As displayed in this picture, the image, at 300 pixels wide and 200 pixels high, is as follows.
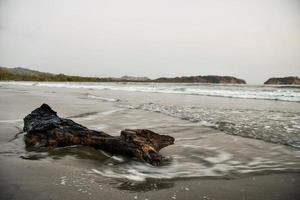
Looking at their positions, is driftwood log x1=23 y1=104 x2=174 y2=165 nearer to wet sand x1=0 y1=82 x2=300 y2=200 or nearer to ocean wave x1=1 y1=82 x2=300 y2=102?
wet sand x1=0 y1=82 x2=300 y2=200

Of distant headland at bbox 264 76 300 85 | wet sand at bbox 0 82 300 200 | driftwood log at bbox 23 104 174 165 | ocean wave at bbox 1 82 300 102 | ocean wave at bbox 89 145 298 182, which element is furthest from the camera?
distant headland at bbox 264 76 300 85

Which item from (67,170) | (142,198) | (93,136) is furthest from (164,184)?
(93,136)

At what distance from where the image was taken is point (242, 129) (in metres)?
6.57

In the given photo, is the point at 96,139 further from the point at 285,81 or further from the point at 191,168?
the point at 285,81

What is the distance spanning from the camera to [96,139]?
457 centimetres

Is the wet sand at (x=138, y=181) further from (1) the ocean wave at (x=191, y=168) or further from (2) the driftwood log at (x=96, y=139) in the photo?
(2) the driftwood log at (x=96, y=139)

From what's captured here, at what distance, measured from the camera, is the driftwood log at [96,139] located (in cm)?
410

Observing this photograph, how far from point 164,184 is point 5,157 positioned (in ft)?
6.81

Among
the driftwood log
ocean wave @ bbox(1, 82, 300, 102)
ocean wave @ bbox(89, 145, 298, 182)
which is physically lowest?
ocean wave @ bbox(89, 145, 298, 182)

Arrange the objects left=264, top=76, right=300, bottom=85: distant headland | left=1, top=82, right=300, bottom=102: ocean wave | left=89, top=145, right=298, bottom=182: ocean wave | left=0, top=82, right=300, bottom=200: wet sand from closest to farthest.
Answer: left=0, top=82, right=300, bottom=200: wet sand < left=89, top=145, right=298, bottom=182: ocean wave < left=1, top=82, right=300, bottom=102: ocean wave < left=264, top=76, right=300, bottom=85: distant headland

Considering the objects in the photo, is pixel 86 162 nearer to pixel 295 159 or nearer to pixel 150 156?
pixel 150 156

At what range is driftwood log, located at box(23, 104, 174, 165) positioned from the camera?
4.10 metres

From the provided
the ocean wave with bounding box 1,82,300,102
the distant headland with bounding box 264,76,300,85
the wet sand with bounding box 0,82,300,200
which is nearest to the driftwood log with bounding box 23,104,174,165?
the wet sand with bounding box 0,82,300,200

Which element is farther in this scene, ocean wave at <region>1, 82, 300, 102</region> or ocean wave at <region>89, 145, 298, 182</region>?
ocean wave at <region>1, 82, 300, 102</region>
